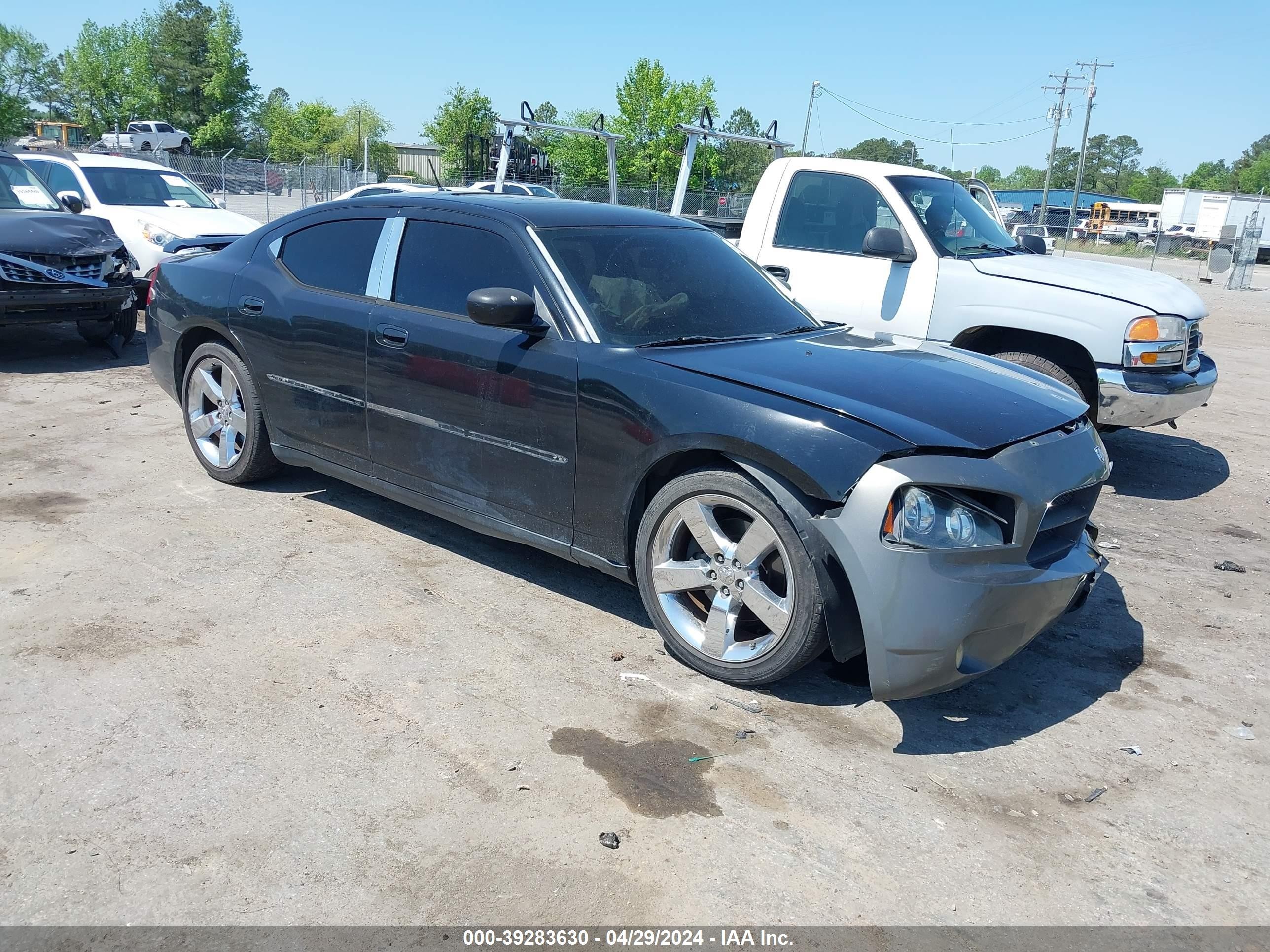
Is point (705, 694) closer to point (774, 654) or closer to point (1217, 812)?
point (774, 654)

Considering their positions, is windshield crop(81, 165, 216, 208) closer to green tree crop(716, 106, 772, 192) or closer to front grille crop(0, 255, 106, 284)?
front grille crop(0, 255, 106, 284)

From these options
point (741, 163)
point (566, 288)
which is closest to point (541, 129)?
point (566, 288)

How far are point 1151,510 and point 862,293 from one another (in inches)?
94.8

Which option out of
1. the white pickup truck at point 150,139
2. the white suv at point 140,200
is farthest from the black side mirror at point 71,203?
the white pickup truck at point 150,139

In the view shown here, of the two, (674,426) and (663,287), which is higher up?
(663,287)

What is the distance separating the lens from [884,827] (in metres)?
3.01

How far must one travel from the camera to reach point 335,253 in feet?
16.9

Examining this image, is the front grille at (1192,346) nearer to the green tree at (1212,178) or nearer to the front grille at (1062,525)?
the front grille at (1062,525)

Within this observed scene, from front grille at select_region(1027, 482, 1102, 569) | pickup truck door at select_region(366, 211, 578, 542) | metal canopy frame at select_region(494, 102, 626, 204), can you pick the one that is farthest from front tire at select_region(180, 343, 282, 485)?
metal canopy frame at select_region(494, 102, 626, 204)

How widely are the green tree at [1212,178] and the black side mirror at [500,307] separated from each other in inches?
5231

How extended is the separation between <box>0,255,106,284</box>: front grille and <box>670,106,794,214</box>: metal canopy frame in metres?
5.55

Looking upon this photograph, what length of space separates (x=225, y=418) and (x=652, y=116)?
57505 mm

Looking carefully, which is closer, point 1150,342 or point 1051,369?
point 1150,342

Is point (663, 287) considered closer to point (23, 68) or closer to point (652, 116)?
point (652, 116)
